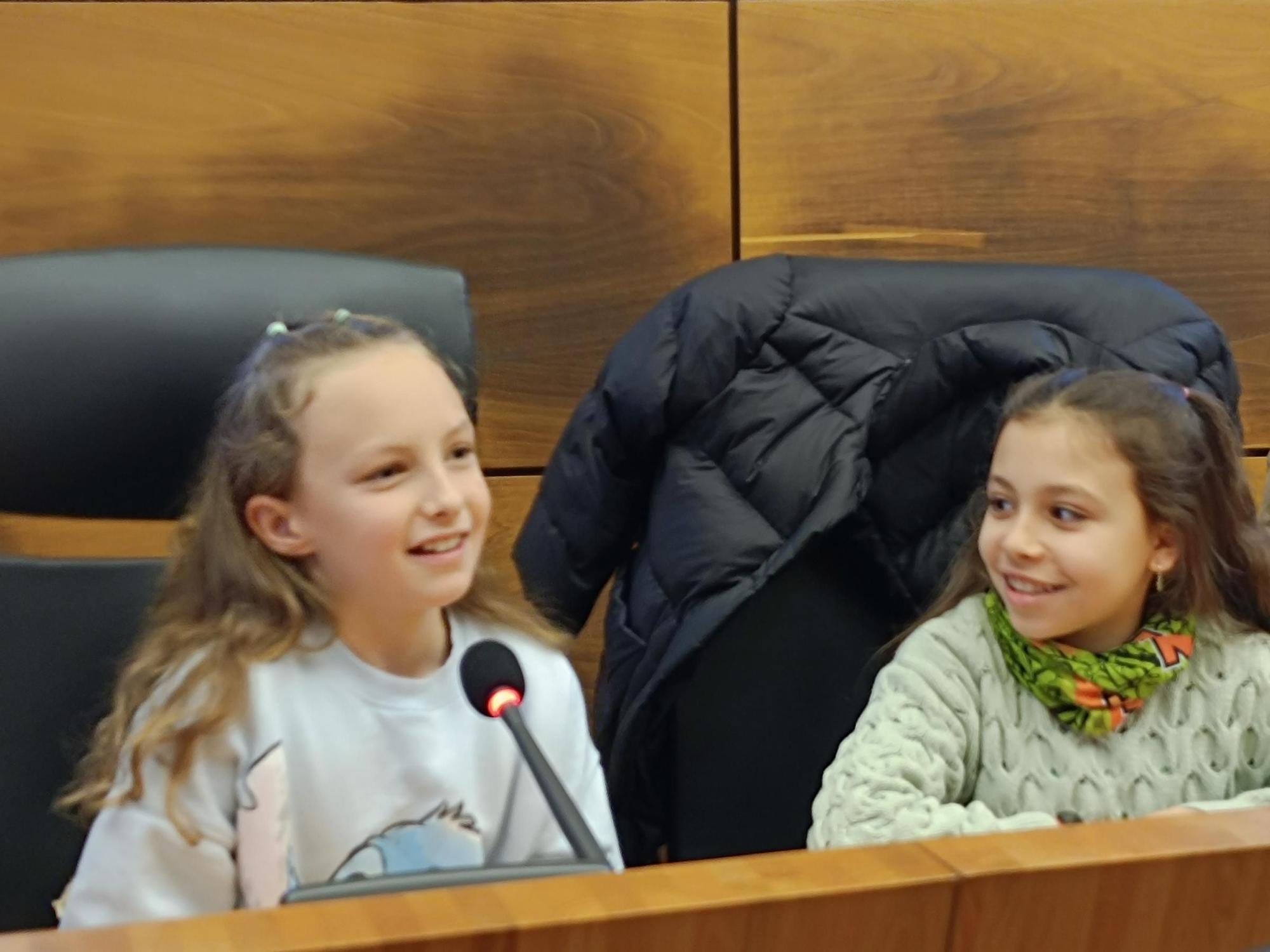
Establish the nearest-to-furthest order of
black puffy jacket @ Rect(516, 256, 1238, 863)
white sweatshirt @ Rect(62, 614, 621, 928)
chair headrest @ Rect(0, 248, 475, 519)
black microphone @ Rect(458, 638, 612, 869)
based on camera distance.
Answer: black microphone @ Rect(458, 638, 612, 869), white sweatshirt @ Rect(62, 614, 621, 928), chair headrest @ Rect(0, 248, 475, 519), black puffy jacket @ Rect(516, 256, 1238, 863)

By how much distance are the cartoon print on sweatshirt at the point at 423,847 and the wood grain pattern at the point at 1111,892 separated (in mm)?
527

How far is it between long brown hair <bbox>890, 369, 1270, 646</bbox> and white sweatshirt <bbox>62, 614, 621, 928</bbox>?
1.45 feet

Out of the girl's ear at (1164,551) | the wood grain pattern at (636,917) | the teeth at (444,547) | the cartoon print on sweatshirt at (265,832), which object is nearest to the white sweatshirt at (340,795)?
the cartoon print on sweatshirt at (265,832)

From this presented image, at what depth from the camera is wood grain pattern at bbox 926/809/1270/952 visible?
2.30ft

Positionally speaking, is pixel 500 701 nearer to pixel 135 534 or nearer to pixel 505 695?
pixel 505 695

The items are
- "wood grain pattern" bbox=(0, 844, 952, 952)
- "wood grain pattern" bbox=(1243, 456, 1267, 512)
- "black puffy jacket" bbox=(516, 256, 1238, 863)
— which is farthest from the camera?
"wood grain pattern" bbox=(1243, 456, 1267, 512)

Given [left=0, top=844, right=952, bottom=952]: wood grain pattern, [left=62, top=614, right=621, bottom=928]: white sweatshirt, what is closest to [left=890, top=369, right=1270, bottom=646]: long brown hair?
[left=62, top=614, right=621, bottom=928]: white sweatshirt

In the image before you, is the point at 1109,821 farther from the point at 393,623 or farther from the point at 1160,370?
the point at 1160,370

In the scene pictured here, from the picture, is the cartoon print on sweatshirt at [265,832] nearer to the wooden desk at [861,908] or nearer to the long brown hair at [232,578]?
the long brown hair at [232,578]

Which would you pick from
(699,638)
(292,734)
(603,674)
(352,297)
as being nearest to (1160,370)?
(699,638)

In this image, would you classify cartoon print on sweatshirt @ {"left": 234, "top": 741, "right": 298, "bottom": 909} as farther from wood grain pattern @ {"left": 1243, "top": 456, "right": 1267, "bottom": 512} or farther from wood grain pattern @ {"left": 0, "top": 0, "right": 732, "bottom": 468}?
wood grain pattern @ {"left": 1243, "top": 456, "right": 1267, "bottom": 512}

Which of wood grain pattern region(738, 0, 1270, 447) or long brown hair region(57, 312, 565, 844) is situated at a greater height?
wood grain pattern region(738, 0, 1270, 447)

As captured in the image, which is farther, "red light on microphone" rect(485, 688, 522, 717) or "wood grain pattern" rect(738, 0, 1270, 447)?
"wood grain pattern" rect(738, 0, 1270, 447)

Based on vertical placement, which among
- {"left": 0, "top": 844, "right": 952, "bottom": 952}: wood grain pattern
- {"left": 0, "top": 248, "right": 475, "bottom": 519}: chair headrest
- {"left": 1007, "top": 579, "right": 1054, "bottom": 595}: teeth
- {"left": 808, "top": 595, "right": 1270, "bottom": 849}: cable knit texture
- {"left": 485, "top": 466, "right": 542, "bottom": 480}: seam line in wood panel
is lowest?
{"left": 808, "top": 595, "right": 1270, "bottom": 849}: cable knit texture
